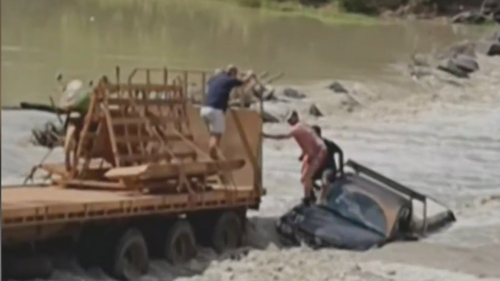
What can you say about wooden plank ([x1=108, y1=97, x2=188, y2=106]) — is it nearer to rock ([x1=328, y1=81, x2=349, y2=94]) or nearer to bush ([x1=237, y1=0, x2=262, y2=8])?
rock ([x1=328, y1=81, x2=349, y2=94])

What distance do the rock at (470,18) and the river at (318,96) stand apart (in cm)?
433

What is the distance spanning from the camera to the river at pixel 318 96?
13539 millimetres

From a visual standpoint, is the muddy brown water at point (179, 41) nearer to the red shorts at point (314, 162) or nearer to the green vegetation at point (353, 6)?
the green vegetation at point (353, 6)

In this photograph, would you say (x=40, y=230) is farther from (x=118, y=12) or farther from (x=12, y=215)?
(x=118, y=12)

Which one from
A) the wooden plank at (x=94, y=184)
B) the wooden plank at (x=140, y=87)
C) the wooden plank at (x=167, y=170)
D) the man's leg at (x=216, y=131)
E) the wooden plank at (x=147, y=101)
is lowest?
the wooden plank at (x=94, y=184)

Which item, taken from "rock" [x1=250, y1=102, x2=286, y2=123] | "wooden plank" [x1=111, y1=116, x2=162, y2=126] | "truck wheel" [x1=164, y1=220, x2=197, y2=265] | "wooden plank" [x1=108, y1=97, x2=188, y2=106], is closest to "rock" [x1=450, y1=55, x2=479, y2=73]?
"rock" [x1=250, y1=102, x2=286, y2=123]

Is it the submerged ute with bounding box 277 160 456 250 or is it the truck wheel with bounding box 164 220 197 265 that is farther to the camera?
the submerged ute with bounding box 277 160 456 250

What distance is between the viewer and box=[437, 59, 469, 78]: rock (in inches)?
1759

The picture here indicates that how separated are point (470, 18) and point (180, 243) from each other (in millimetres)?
71158

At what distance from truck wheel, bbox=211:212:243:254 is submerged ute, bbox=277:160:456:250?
783 mm

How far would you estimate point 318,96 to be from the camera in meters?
33.9

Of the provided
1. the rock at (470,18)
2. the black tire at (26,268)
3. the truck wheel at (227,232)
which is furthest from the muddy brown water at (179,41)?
the black tire at (26,268)

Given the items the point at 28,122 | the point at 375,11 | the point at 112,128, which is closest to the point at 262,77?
the point at 28,122

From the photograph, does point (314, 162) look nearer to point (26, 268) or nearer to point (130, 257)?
point (130, 257)
